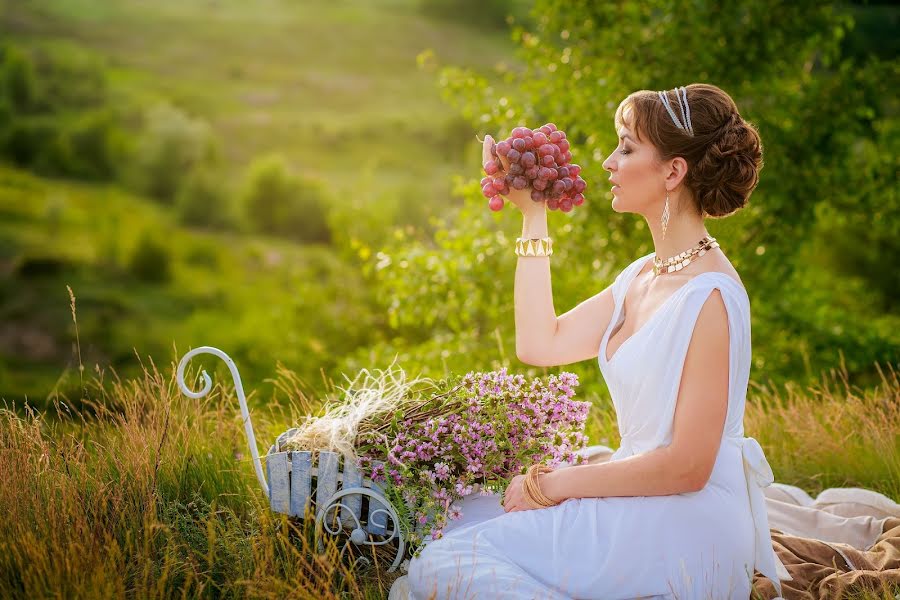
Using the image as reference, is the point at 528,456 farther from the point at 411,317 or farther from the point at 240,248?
the point at 240,248

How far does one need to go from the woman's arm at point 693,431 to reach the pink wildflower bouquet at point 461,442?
34cm

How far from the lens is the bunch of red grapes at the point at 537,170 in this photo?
106 inches

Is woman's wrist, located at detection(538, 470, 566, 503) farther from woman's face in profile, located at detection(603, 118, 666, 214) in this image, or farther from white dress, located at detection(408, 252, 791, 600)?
woman's face in profile, located at detection(603, 118, 666, 214)

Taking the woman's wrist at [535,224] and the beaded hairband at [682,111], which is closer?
the beaded hairband at [682,111]

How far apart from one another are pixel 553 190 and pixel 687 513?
3.43 feet

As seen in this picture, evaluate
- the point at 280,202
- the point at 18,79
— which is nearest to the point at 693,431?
the point at 280,202

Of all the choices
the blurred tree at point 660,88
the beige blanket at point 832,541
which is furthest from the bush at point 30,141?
the beige blanket at point 832,541

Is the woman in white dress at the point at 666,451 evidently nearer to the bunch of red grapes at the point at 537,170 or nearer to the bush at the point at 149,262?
the bunch of red grapes at the point at 537,170

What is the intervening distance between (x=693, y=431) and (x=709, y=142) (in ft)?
2.85

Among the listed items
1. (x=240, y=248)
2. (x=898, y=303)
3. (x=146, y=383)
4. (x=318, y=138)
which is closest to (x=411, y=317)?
(x=146, y=383)

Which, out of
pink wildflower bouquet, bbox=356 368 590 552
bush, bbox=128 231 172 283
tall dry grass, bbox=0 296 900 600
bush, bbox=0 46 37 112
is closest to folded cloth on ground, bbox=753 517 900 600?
tall dry grass, bbox=0 296 900 600

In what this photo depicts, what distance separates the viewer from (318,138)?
18422mm

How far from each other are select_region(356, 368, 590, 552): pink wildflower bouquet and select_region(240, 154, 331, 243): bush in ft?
47.2

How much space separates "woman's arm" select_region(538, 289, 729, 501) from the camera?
243 cm
